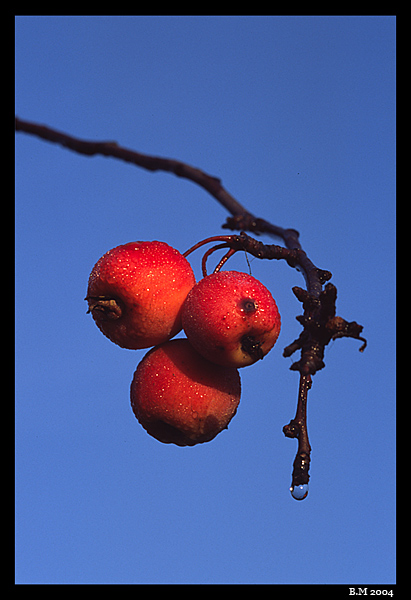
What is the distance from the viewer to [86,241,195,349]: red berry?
211 centimetres

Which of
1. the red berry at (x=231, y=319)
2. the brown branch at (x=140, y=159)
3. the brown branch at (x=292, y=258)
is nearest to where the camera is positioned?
the brown branch at (x=292, y=258)

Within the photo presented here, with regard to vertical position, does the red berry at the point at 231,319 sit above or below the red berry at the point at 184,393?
above

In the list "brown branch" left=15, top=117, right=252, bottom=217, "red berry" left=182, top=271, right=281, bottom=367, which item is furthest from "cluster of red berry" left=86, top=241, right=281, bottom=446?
"brown branch" left=15, top=117, right=252, bottom=217

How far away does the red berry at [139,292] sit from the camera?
83.0 inches

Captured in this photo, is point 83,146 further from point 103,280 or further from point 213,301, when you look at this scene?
point 213,301

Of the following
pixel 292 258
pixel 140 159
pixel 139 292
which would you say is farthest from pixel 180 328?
pixel 140 159

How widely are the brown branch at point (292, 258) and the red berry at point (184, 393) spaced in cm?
41

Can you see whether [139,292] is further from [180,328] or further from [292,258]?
[292,258]

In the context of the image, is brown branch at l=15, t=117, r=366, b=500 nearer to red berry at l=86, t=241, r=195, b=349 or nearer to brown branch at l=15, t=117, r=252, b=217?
brown branch at l=15, t=117, r=252, b=217

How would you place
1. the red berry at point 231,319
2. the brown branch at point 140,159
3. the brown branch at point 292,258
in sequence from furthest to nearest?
the brown branch at point 140,159 < the red berry at point 231,319 < the brown branch at point 292,258

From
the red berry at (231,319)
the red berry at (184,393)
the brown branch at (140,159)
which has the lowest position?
the red berry at (184,393)

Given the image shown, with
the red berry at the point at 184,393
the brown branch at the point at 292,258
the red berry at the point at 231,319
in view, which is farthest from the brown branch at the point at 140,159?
the red berry at the point at 184,393

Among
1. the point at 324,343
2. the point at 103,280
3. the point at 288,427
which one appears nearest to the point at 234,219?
the point at 103,280

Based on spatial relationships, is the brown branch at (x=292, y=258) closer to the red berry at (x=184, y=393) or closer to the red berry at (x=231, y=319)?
the red berry at (x=231, y=319)
